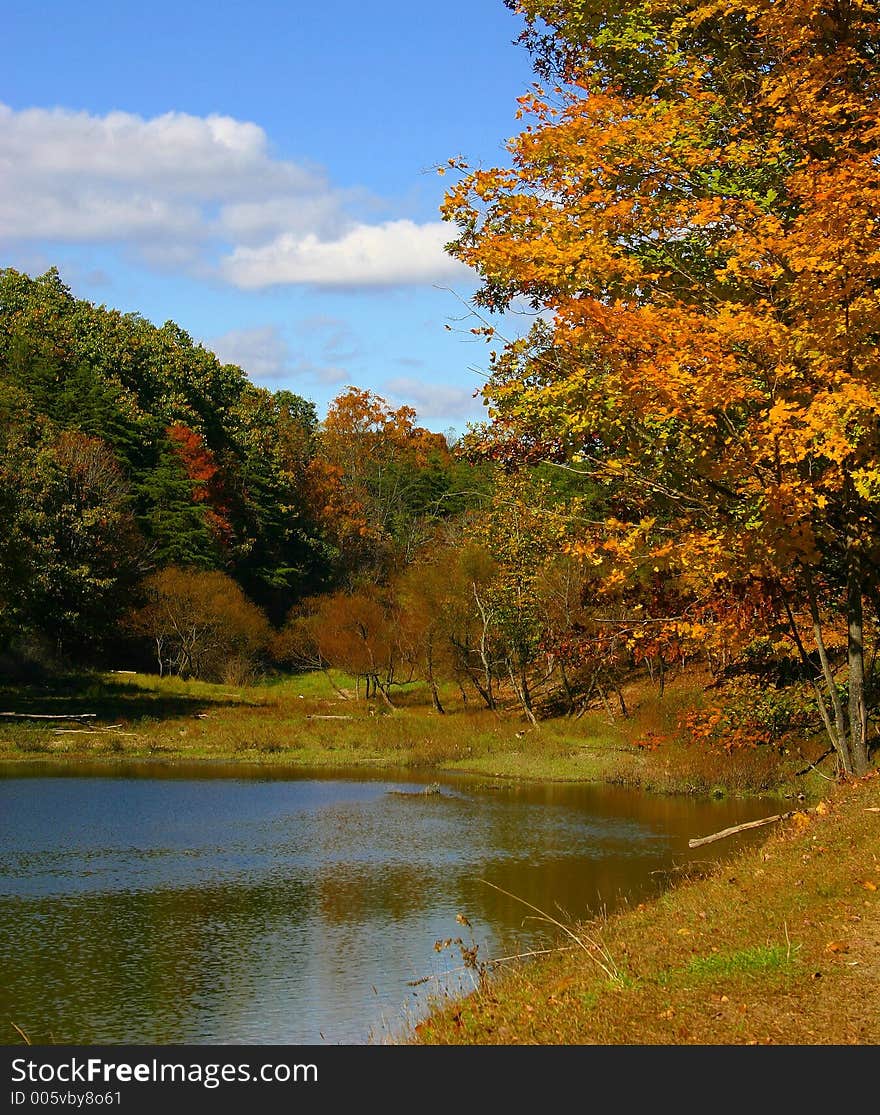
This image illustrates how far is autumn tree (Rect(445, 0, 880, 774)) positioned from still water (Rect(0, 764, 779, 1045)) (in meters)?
6.63

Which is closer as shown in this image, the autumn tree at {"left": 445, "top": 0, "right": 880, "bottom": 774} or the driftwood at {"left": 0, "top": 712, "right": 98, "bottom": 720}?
the autumn tree at {"left": 445, "top": 0, "right": 880, "bottom": 774}

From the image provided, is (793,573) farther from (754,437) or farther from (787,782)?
(787,782)

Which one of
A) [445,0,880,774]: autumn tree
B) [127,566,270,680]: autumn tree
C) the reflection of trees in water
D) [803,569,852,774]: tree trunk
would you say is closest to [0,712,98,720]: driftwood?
[127,566,270,680]: autumn tree

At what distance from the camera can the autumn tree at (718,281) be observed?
1458 centimetres

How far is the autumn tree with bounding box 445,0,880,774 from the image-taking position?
14.6 meters

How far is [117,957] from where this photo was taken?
672 inches

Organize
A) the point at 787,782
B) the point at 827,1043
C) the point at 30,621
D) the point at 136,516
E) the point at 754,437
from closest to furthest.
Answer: the point at 827,1043, the point at 754,437, the point at 787,782, the point at 30,621, the point at 136,516

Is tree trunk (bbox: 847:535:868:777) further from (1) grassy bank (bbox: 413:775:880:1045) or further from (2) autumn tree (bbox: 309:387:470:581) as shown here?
(2) autumn tree (bbox: 309:387:470:581)

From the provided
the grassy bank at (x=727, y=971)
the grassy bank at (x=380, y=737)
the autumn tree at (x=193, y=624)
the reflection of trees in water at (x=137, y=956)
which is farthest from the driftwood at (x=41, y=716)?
the grassy bank at (x=727, y=971)

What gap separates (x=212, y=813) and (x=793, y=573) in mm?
18306

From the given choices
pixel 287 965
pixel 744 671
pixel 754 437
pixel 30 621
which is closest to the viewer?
pixel 754 437

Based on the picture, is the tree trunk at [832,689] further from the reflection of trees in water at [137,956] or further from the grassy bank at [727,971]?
the reflection of trees in water at [137,956]

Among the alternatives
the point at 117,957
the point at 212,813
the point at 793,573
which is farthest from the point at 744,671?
the point at 212,813

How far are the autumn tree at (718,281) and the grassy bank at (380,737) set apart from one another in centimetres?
1698
